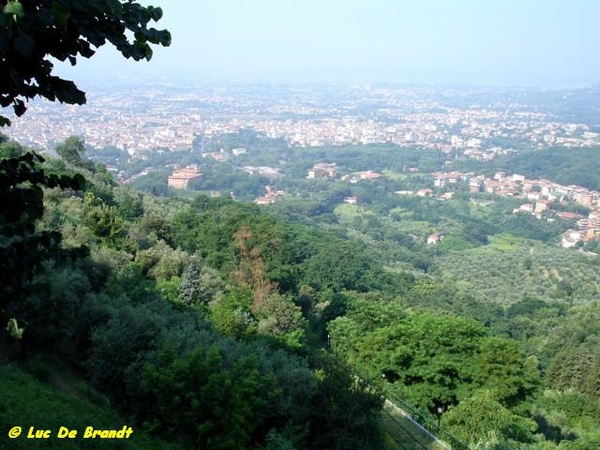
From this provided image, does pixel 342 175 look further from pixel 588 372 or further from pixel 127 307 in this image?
pixel 127 307

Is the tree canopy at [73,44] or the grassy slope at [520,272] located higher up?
the tree canopy at [73,44]

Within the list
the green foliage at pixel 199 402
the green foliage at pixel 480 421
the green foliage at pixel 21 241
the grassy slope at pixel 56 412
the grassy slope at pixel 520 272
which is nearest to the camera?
the green foliage at pixel 21 241

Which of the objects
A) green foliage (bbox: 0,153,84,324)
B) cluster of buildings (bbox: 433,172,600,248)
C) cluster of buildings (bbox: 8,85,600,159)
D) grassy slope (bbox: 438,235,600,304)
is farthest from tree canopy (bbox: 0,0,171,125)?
cluster of buildings (bbox: 8,85,600,159)

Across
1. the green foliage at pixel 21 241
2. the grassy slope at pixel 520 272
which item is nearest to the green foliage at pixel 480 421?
the green foliage at pixel 21 241

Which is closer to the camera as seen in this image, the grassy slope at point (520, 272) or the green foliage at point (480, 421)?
the green foliage at point (480, 421)

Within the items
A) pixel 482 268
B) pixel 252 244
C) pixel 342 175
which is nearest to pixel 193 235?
pixel 252 244

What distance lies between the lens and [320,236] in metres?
38.2

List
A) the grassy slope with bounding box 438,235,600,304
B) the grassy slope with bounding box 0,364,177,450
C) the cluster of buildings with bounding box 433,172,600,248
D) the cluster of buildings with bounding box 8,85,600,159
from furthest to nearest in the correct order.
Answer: the cluster of buildings with bounding box 8,85,600,159 → the cluster of buildings with bounding box 433,172,600,248 → the grassy slope with bounding box 438,235,600,304 → the grassy slope with bounding box 0,364,177,450

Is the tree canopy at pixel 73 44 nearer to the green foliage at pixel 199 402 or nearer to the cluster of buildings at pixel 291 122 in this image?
the green foliage at pixel 199 402

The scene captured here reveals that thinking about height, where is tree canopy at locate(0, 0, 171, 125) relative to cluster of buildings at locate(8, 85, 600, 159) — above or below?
above

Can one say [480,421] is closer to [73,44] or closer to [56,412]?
[56,412]

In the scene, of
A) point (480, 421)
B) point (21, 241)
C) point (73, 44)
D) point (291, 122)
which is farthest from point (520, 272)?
point (291, 122)

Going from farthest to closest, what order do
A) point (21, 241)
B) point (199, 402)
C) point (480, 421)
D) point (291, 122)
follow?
1. point (291, 122)
2. point (480, 421)
3. point (199, 402)
4. point (21, 241)

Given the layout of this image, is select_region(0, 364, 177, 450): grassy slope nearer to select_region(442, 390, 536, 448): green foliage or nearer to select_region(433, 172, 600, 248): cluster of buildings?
select_region(442, 390, 536, 448): green foliage
